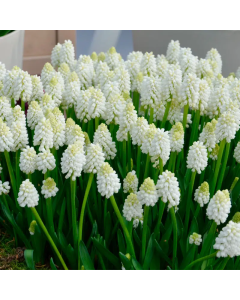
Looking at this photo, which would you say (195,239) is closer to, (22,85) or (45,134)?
(45,134)

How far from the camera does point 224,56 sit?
2.97 m

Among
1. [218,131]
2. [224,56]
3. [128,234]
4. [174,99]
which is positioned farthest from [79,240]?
[224,56]

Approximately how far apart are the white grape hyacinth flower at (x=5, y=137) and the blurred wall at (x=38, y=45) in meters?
3.33

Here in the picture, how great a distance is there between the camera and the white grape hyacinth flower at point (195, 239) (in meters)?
1.00

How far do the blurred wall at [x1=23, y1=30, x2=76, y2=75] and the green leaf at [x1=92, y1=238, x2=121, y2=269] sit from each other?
Result: 348 centimetres

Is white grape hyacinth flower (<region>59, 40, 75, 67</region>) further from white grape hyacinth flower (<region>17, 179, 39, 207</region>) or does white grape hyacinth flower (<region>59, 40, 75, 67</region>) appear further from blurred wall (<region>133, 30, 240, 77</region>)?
blurred wall (<region>133, 30, 240, 77</region>)

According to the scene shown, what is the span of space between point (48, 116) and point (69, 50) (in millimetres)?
629

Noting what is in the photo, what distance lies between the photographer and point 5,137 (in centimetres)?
105

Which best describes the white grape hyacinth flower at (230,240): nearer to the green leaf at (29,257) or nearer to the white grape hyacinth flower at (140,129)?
the white grape hyacinth flower at (140,129)

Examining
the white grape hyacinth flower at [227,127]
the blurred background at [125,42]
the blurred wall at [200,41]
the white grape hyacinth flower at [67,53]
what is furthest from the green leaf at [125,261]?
the blurred wall at [200,41]

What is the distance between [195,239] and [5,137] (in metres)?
0.51

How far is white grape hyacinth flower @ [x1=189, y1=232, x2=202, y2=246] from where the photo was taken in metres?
1.00

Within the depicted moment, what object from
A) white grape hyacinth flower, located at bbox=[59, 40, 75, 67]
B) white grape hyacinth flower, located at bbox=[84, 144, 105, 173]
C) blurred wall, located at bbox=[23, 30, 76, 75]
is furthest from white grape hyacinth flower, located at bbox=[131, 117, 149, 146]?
blurred wall, located at bbox=[23, 30, 76, 75]

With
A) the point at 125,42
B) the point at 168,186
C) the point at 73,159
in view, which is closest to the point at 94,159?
the point at 73,159
